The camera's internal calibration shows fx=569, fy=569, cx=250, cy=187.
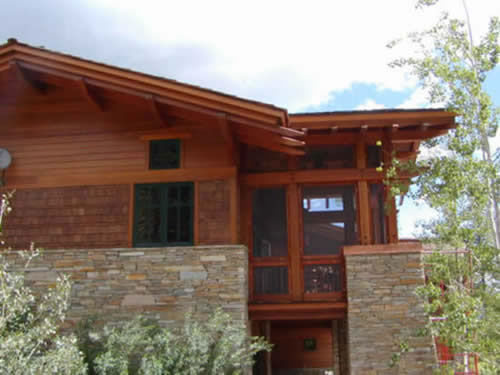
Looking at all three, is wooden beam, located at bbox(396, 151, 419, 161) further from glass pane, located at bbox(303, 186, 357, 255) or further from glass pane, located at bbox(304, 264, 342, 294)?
glass pane, located at bbox(304, 264, 342, 294)

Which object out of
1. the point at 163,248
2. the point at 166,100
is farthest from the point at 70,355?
the point at 166,100

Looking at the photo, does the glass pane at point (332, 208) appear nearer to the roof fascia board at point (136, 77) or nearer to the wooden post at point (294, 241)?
the wooden post at point (294, 241)

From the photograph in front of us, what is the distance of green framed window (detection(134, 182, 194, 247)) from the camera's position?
34.9ft

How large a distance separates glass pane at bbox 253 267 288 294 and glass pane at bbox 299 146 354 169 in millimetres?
2122

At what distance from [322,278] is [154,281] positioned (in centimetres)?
308

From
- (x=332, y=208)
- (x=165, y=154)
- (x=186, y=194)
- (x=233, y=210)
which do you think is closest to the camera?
(x=233, y=210)

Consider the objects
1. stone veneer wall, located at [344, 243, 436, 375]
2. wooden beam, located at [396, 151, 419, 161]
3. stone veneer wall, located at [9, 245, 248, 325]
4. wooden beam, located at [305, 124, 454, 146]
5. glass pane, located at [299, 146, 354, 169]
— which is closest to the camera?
stone veneer wall, located at [344, 243, 436, 375]

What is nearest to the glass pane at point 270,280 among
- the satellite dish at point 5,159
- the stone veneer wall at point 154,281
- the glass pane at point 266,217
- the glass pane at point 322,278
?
the glass pane at point 322,278

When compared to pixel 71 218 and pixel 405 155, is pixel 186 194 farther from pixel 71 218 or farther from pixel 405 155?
pixel 405 155

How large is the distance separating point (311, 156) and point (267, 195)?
127cm

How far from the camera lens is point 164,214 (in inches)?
421

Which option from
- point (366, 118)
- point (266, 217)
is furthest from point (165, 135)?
point (366, 118)

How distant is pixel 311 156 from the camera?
11.3 metres

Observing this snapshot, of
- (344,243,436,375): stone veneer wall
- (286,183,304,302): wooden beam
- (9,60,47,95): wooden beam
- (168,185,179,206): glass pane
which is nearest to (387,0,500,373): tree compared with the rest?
(344,243,436,375): stone veneer wall
